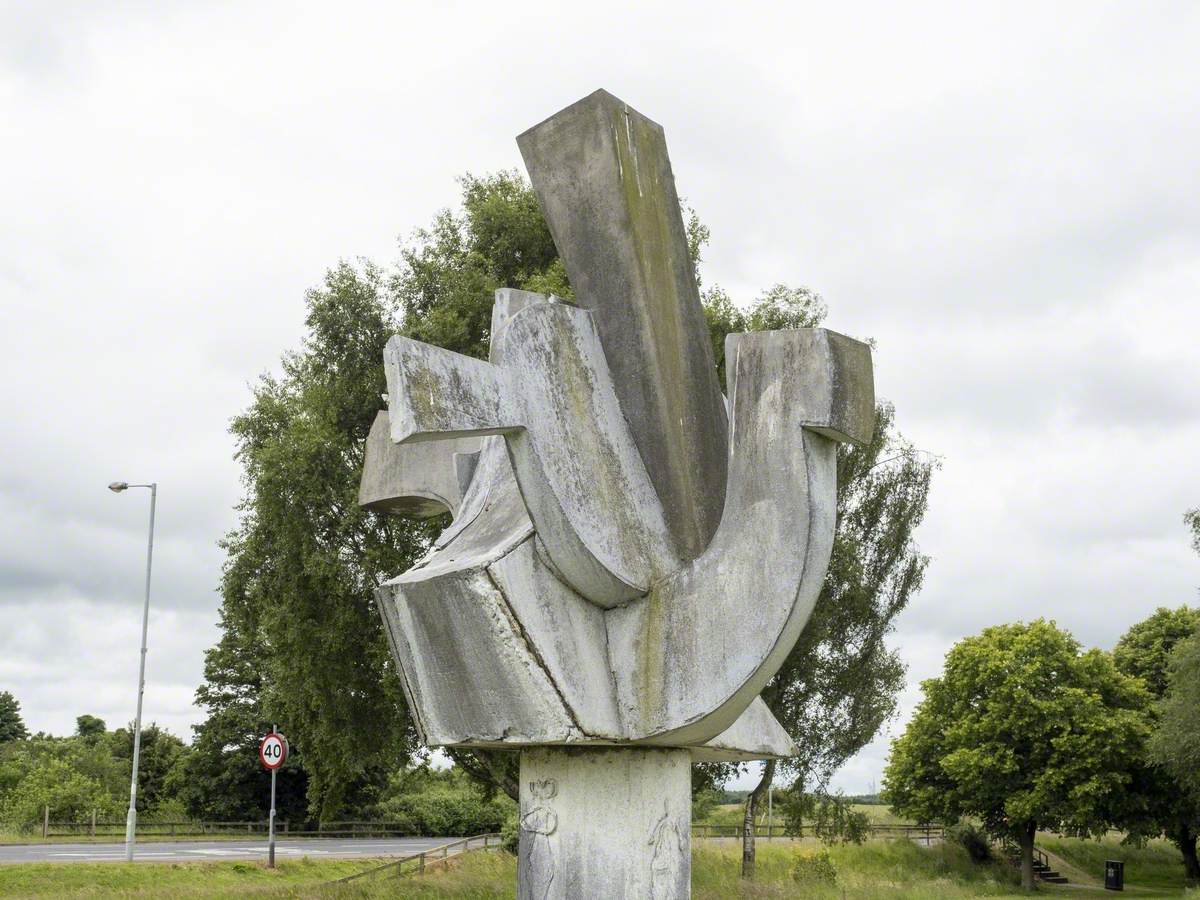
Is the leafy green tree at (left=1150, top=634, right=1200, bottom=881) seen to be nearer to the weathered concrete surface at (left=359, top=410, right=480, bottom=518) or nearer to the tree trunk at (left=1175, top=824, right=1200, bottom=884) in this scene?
the tree trunk at (left=1175, top=824, right=1200, bottom=884)

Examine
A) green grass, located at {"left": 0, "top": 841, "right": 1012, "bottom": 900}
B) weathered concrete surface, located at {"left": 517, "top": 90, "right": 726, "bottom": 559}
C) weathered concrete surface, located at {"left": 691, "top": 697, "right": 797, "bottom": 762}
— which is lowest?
green grass, located at {"left": 0, "top": 841, "right": 1012, "bottom": 900}

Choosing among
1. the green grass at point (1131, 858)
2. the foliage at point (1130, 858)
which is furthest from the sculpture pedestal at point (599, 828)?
the green grass at point (1131, 858)

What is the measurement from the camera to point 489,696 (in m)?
5.43

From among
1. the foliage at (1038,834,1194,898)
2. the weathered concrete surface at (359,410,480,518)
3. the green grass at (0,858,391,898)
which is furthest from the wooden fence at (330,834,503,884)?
the foliage at (1038,834,1194,898)

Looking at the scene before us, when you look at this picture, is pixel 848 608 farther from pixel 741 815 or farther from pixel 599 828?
pixel 741 815

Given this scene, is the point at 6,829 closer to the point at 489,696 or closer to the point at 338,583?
the point at 338,583

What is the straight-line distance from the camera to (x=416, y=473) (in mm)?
7434

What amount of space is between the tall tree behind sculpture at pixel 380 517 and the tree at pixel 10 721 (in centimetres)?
4196

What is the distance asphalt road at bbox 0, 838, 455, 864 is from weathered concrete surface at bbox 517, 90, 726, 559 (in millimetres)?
17745

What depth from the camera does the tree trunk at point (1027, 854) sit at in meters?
33.9

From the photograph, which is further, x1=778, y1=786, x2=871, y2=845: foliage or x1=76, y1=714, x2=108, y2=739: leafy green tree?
x1=76, y1=714, x2=108, y2=739: leafy green tree

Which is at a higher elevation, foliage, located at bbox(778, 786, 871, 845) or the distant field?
foliage, located at bbox(778, 786, 871, 845)

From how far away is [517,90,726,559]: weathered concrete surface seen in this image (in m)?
6.23

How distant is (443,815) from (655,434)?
35274 millimetres
